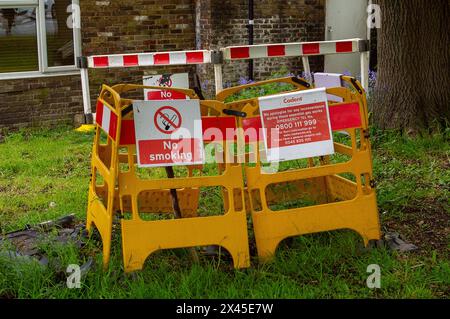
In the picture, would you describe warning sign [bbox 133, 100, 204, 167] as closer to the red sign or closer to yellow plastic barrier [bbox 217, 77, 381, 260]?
the red sign

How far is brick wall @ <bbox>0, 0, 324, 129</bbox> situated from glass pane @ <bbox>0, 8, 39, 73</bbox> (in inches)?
10.3

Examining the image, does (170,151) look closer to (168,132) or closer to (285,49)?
(168,132)

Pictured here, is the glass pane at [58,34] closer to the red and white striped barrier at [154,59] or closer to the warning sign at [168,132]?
the red and white striped barrier at [154,59]

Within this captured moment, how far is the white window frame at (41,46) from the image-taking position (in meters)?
10.3

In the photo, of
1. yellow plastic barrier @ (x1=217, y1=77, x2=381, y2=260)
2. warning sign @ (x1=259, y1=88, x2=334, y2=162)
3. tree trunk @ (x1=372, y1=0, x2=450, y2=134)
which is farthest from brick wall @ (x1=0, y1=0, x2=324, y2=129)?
warning sign @ (x1=259, y1=88, x2=334, y2=162)

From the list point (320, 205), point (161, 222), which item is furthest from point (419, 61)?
point (161, 222)

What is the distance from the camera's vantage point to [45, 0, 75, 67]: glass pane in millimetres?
10570

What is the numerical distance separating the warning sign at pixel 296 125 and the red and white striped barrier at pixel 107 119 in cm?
94

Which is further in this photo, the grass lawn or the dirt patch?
the dirt patch

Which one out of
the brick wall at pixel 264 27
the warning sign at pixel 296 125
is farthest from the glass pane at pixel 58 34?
the warning sign at pixel 296 125

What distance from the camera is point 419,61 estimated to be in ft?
25.8

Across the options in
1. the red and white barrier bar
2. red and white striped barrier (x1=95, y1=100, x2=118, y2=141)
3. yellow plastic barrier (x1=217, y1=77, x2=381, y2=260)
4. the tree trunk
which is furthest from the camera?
the red and white barrier bar

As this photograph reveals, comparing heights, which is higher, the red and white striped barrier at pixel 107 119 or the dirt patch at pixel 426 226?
the red and white striped barrier at pixel 107 119

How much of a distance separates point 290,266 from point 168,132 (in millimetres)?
1162
